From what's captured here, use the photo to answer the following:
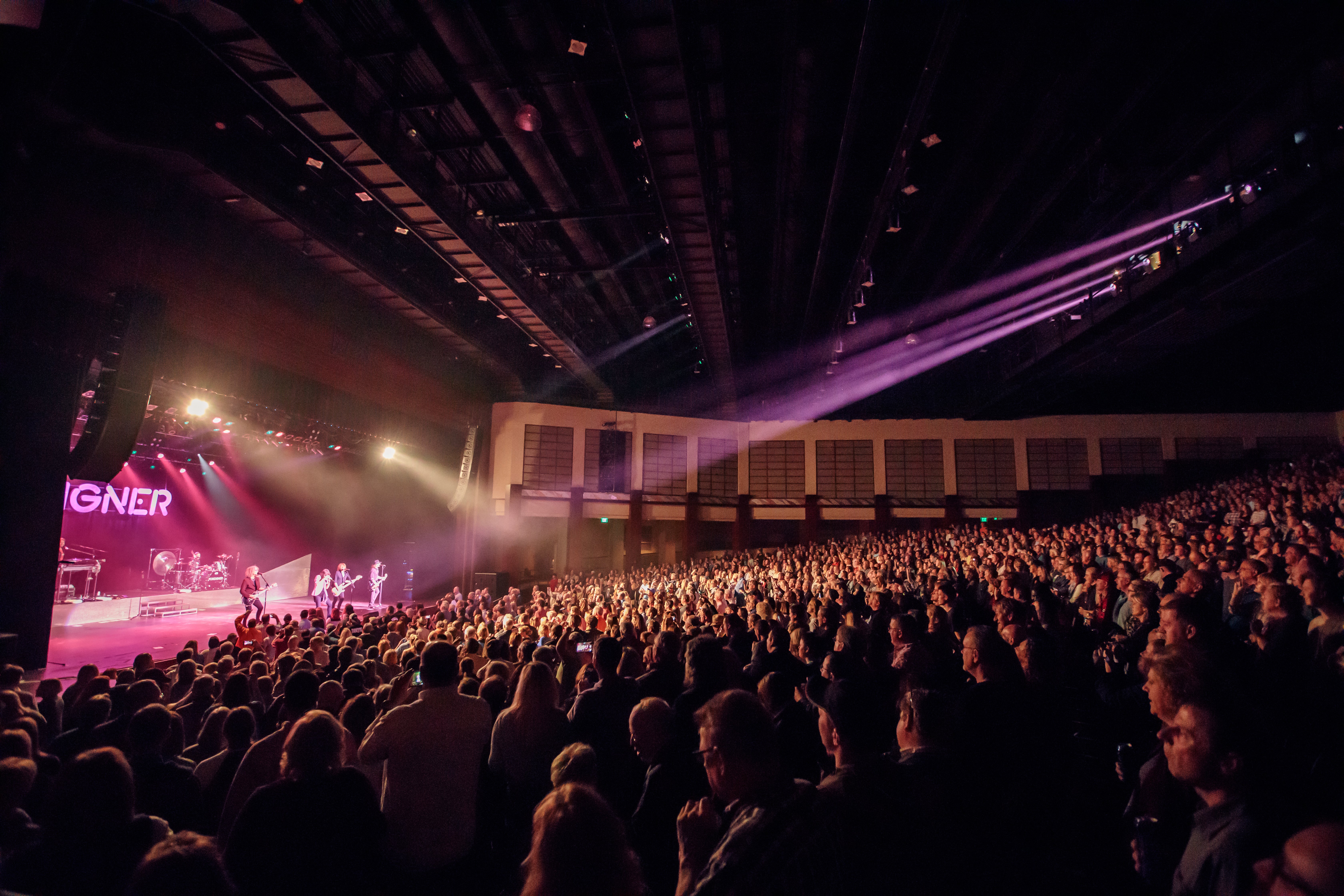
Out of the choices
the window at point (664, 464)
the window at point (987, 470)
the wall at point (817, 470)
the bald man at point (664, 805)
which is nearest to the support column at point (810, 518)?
the wall at point (817, 470)

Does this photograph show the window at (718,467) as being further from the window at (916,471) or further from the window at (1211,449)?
the window at (1211,449)

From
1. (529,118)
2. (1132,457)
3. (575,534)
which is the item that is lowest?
(575,534)

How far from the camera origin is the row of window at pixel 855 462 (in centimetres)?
1992

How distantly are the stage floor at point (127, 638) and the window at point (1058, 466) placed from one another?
20714 mm

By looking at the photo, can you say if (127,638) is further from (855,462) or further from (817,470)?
(855,462)

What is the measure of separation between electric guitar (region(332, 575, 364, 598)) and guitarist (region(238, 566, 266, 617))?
5.76 feet

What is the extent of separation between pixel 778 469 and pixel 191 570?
1839 centimetres

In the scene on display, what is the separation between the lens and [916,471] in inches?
864

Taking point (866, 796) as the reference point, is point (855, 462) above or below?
above

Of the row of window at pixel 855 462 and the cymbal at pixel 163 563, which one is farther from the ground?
the row of window at pixel 855 462

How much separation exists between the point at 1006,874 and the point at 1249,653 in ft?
8.47

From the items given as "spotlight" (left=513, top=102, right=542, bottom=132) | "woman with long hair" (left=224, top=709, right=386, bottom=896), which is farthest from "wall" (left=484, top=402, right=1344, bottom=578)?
"woman with long hair" (left=224, top=709, right=386, bottom=896)

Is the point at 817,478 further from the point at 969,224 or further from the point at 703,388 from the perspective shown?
the point at 969,224

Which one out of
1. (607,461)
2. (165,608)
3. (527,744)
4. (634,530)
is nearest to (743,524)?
(634,530)
